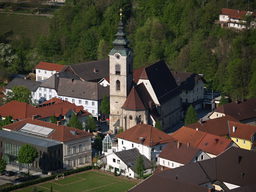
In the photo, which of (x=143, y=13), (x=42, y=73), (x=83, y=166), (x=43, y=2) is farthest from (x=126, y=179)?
(x=43, y=2)

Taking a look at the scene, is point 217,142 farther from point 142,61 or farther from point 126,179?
point 142,61

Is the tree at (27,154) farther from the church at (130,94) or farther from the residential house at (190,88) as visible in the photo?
the residential house at (190,88)

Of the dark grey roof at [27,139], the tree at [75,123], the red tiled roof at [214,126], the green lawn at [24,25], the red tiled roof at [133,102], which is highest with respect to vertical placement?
the green lawn at [24,25]

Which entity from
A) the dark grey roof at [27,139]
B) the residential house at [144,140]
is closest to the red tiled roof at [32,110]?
the dark grey roof at [27,139]

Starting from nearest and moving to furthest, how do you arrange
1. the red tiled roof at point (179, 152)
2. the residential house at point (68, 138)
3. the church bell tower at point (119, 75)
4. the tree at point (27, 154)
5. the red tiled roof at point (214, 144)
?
the red tiled roof at point (179, 152), the tree at point (27, 154), the red tiled roof at point (214, 144), the residential house at point (68, 138), the church bell tower at point (119, 75)

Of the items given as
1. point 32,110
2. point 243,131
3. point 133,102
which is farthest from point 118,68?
point 243,131

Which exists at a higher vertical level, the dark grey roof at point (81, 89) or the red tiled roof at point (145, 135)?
the dark grey roof at point (81, 89)

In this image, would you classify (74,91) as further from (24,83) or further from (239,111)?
(239,111)

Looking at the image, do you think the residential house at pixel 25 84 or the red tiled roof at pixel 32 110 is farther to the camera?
the residential house at pixel 25 84
